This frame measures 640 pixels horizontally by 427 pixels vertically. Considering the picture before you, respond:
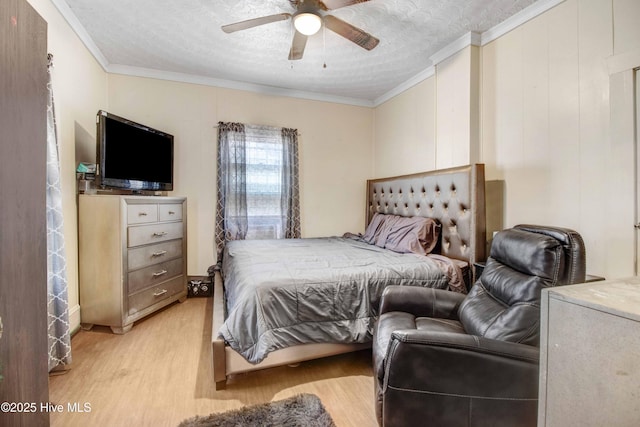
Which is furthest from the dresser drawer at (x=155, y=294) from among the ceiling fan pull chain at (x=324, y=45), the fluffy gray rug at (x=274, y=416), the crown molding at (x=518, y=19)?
the crown molding at (x=518, y=19)

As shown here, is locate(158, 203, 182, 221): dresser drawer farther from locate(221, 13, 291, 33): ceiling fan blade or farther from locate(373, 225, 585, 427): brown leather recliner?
locate(373, 225, 585, 427): brown leather recliner

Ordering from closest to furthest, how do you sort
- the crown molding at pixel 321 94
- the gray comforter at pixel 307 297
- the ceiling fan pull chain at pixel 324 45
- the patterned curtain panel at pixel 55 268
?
the gray comforter at pixel 307 297 < the patterned curtain panel at pixel 55 268 < the crown molding at pixel 321 94 < the ceiling fan pull chain at pixel 324 45

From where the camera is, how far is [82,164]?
2543mm

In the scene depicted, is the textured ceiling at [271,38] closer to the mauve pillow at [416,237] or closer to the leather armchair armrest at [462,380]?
the mauve pillow at [416,237]

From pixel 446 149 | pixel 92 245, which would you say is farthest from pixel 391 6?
pixel 92 245

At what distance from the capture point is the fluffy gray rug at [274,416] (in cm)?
143

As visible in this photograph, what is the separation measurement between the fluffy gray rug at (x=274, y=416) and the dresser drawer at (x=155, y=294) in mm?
1468

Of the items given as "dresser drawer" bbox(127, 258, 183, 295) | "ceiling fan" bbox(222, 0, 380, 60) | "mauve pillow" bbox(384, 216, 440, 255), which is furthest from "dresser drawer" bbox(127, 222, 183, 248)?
"mauve pillow" bbox(384, 216, 440, 255)

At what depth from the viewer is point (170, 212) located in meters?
3.02

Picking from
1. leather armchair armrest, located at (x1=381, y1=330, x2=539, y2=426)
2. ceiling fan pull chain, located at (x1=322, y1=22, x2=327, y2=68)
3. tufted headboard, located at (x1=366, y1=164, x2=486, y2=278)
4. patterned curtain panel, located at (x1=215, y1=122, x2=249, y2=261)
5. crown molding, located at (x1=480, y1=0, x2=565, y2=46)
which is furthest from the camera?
patterned curtain panel, located at (x1=215, y1=122, x2=249, y2=261)

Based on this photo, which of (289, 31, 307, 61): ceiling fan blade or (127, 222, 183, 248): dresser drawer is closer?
(289, 31, 307, 61): ceiling fan blade

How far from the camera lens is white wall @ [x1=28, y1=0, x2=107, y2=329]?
2176 mm

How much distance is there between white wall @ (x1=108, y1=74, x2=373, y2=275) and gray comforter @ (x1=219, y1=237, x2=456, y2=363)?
63.5 inches

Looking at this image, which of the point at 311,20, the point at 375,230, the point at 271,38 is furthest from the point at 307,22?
the point at 375,230
